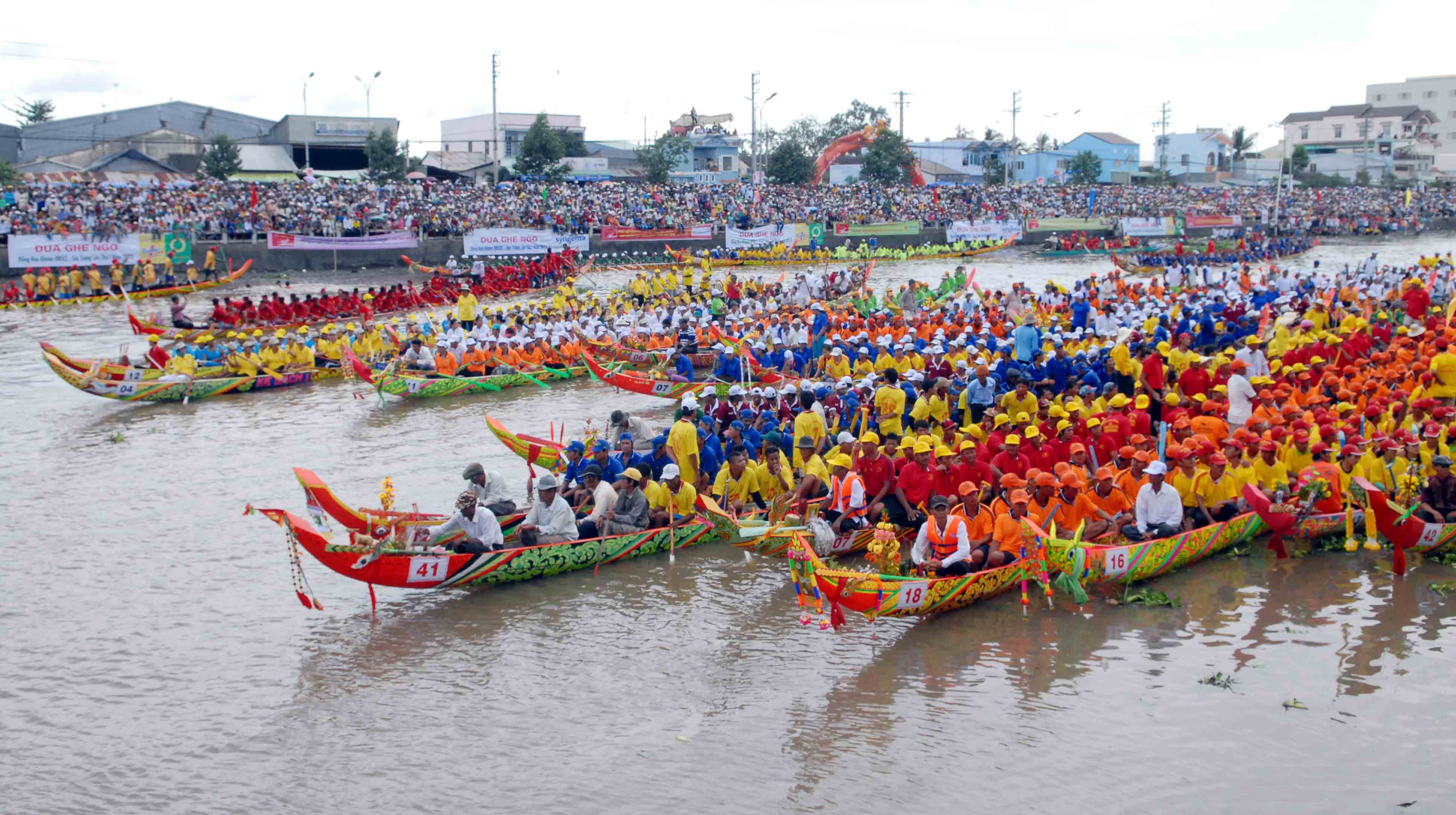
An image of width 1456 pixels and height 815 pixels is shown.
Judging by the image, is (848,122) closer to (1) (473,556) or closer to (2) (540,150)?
(2) (540,150)

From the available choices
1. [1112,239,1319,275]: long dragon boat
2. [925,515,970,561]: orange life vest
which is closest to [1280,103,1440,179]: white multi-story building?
[1112,239,1319,275]: long dragon boat

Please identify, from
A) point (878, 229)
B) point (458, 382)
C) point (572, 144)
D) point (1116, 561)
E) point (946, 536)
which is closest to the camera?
point (946, 536)

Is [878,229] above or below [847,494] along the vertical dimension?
above

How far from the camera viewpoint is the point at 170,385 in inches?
776

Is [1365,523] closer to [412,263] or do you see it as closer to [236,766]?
[236,766]

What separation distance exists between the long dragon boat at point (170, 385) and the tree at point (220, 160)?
28536 millimetres

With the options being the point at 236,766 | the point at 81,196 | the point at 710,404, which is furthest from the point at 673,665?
the point at 81,196

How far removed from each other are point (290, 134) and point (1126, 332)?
160 ft

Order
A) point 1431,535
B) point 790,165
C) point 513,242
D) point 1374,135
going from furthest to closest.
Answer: point 1374,135
point 790,165
point 513,242
point 1431,535

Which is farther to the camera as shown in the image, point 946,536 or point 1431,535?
point 1431,535

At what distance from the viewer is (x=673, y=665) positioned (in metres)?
9.11

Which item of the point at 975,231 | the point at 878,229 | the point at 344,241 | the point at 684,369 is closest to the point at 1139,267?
the point at 975,231

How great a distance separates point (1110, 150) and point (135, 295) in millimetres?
75644

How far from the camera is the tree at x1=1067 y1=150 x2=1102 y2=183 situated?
78.0 meters
